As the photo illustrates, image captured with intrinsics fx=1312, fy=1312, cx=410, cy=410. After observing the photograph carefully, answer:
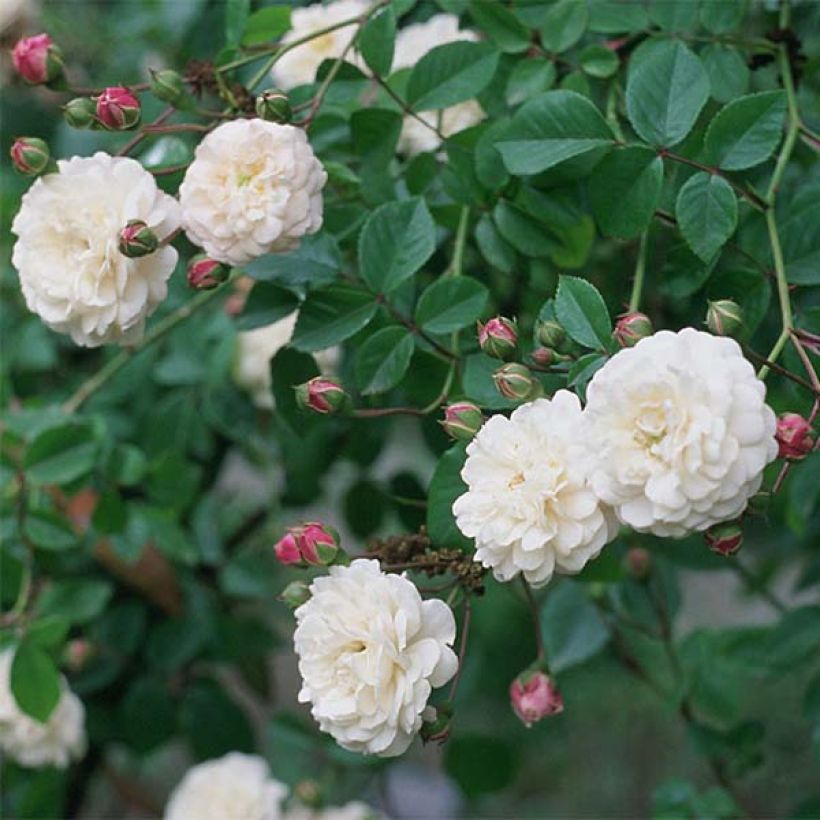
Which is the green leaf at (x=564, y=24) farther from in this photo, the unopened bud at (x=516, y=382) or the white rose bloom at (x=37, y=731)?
the white rose bloom at (x=37, y=731)

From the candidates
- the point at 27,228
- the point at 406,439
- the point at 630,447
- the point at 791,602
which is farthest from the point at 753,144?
the point at 791,602

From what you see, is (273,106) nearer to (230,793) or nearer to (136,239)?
(136,239)

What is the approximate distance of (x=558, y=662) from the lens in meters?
0.88

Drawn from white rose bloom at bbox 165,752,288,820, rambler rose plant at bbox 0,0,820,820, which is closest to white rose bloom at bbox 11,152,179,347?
rambler rose plant at bbox 0,0,820,820

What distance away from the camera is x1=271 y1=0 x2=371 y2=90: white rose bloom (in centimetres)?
75

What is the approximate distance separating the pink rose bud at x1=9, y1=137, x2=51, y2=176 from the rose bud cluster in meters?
0.21

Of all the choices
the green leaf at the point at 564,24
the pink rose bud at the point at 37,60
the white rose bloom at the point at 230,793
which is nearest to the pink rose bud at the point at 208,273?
the pink rose bud at the point at 37,60

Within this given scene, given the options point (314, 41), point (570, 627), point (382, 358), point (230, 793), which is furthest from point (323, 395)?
point (230, 793)

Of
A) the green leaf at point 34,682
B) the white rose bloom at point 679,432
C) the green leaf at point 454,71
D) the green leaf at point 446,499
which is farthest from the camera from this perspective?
the green leaf at point 34,682

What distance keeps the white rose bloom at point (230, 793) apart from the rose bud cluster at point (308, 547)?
497 mm

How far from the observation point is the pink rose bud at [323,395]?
568mm

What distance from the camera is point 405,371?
2.06ft

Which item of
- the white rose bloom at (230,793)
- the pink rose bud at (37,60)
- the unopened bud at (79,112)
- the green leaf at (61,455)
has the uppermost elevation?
the pink rose bud at (37,60)

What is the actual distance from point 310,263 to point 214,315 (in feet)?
1.26
